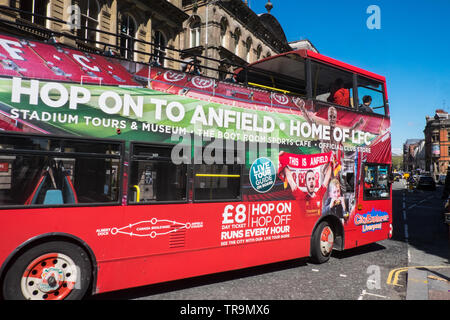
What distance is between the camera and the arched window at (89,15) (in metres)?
16.9

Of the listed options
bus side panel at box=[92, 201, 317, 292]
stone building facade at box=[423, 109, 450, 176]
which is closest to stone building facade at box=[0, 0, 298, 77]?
bus side panel at box=[92, 201, 317, 292]

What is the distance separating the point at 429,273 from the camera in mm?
6449

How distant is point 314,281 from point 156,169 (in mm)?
3488

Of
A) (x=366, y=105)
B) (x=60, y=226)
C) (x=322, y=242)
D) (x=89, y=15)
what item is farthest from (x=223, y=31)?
(x=60, y=226)

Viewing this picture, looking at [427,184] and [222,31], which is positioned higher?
[222,31]

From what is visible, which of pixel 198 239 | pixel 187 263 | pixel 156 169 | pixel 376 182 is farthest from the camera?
pixel 376 182

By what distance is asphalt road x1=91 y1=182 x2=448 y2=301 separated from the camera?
16.8 ft

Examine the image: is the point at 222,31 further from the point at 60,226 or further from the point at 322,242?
the point at 60,226

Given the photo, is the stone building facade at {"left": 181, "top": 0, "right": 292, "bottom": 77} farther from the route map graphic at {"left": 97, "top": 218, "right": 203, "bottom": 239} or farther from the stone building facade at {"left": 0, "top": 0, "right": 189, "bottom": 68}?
the route map graphic at {"left": 97, "top": 218, "right": 203, "bottom": 239}

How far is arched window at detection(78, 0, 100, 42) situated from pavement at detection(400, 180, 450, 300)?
1673 cm

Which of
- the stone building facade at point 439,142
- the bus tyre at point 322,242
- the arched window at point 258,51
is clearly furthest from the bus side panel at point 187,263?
the stone building facade at point 439,142
